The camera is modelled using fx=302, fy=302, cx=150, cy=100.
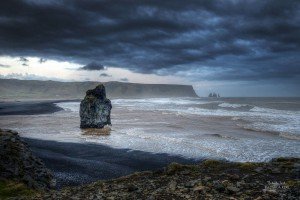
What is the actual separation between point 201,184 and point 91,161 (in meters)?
17.7

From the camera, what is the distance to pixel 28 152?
61.3ft

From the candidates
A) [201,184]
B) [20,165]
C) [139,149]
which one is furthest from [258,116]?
[201,184]

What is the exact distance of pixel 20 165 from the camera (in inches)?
668

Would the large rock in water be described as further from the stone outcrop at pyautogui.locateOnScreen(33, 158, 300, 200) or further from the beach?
the stone outcrop at pyautogui.locateOnScreen(33, 158, 300, 200)

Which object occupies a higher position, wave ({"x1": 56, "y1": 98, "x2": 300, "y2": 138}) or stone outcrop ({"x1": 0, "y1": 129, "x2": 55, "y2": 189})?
stone outcrop ({"x1": 0, "y1": 129, "x2": 55, "y2": 189})

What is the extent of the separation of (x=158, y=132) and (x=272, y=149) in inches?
680

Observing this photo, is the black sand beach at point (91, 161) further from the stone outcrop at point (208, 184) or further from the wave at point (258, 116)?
the wave at point (258, 116)

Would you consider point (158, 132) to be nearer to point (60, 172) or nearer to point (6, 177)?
point (60, 172)

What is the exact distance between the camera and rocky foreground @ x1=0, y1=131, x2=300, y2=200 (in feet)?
32.6

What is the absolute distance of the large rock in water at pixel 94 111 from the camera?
49.6 m

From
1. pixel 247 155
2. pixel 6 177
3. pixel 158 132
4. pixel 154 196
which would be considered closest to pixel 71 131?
pixel 158 132

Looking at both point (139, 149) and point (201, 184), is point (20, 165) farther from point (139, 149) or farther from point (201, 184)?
point (139, 149)

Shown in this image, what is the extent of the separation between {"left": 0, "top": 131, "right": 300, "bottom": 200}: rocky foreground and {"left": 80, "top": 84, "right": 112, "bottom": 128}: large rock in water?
34949mm

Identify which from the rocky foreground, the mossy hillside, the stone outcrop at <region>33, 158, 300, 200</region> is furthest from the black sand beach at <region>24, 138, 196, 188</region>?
the stone outcrop at <region>33, 158, 300, 200</region>
